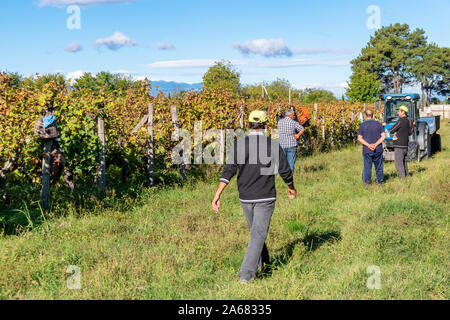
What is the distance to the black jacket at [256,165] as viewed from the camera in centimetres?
486

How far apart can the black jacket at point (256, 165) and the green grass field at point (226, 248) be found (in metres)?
0.93

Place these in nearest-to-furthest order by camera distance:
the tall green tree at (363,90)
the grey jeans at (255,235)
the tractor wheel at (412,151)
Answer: the grey jeans at (255,235) < the tractor wheel at (412,151) < the tall green tree at (363,90)

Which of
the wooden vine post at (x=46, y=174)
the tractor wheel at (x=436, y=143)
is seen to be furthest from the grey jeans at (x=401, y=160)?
the tractor wheel at (x=436, y=143)

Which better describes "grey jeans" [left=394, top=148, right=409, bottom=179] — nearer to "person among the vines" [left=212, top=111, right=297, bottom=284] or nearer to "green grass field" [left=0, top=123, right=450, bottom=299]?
"green grass field" [left=0, top=123, right=450, bottom=299]

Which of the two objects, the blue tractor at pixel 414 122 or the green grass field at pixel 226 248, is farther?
the blue tractor at pixel 414 122

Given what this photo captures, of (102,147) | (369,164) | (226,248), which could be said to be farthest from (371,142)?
(102,147)

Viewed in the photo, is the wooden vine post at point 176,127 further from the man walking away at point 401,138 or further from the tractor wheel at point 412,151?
the tractor wheel at point 412,151

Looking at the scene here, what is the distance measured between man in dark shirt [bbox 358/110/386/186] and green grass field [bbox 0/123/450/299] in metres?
0.98

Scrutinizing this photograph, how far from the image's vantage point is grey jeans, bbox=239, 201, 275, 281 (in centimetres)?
473

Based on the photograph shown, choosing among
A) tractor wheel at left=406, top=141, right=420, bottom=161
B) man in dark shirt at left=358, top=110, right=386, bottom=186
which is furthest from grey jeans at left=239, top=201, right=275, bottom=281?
tractor wheel at left=406, top=141, right=420, bottom=161

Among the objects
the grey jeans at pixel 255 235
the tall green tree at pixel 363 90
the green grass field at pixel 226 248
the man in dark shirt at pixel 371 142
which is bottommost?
the green grass field at pixel 226 248
